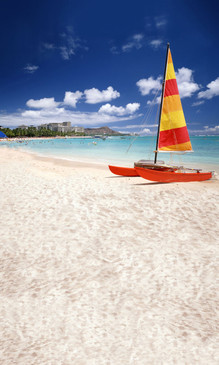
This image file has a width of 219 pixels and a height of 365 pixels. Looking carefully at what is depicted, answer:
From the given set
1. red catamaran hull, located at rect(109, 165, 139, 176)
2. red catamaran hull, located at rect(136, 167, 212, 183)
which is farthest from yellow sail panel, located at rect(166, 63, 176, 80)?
red catamaran hull, located at rect(109, 165, 139, 176)

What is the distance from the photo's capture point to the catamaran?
13.3 metres

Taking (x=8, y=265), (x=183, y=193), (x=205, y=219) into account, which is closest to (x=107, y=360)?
(x=8, y=265)

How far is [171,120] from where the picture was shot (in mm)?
13625

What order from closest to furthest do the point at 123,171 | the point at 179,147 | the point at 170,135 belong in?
the point at 170,135 < the point at 179,147 < the point at 123,171

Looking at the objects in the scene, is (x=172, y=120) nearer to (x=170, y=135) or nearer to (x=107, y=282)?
(x=170, y=135)

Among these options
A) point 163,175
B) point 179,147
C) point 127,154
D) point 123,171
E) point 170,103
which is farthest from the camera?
point 127,154

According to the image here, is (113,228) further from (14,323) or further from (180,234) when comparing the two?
(14,323)

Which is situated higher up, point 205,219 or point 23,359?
point 205,219

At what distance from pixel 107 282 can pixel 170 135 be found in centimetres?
1146

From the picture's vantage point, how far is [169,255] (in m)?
5.77

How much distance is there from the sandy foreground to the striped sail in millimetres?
6053

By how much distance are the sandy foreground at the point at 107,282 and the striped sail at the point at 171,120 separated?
605 cm

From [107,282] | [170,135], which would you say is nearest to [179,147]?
[170,135]

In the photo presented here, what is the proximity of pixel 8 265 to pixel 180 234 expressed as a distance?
5.24 m
